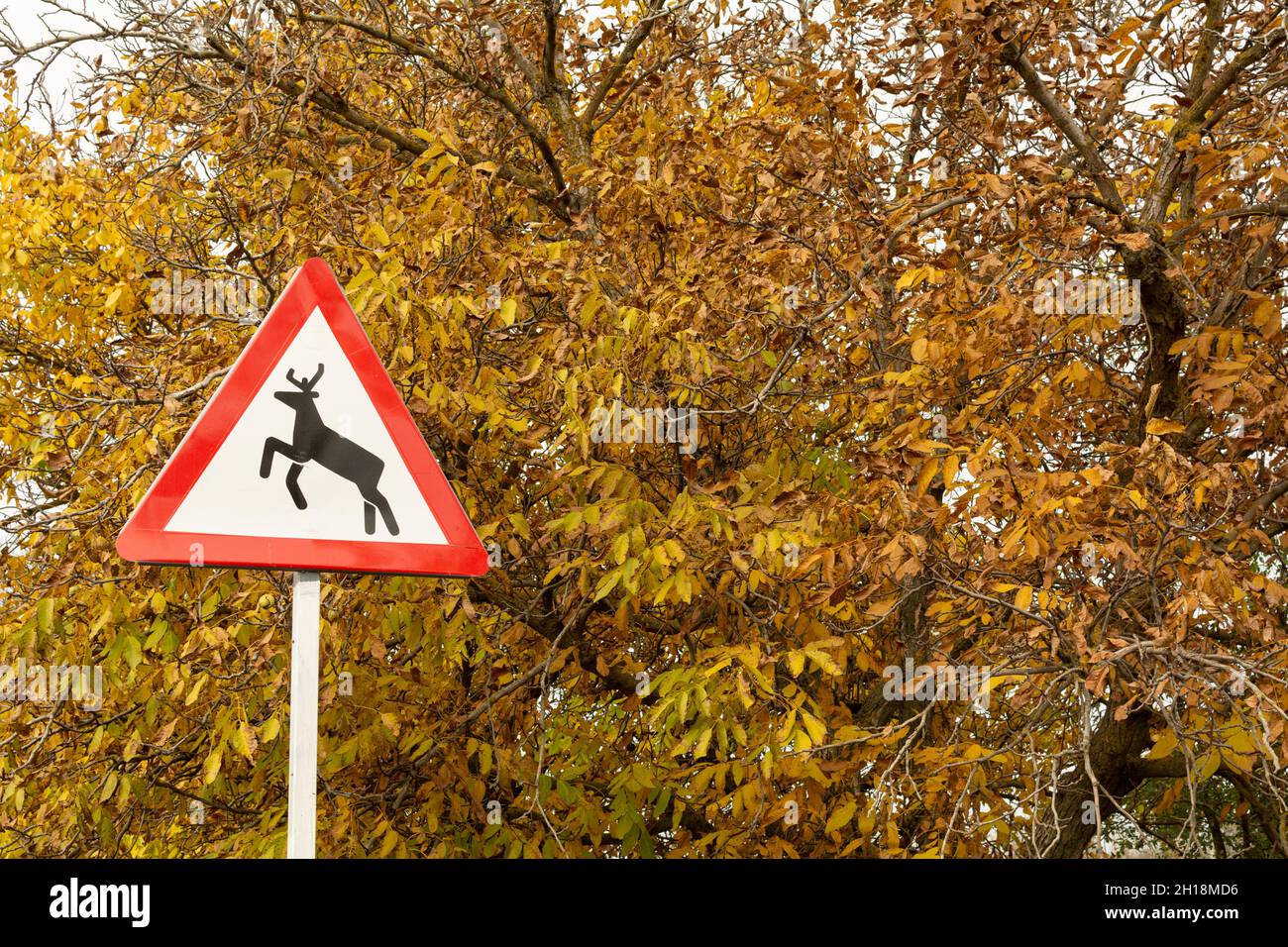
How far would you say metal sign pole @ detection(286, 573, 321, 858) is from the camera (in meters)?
2.55

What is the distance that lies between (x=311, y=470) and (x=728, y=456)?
3241 mm

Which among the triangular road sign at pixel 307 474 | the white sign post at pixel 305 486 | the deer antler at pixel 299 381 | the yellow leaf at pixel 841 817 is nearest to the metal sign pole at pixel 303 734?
the white sign post at pixel 305 486

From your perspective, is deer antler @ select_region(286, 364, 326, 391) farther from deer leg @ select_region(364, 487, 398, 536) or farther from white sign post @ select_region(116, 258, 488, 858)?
deer leg @ select_region(364, 487, 398, 536)

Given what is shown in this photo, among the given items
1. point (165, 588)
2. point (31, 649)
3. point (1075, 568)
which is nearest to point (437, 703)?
point (165, 588)

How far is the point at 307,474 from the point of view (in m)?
2.74

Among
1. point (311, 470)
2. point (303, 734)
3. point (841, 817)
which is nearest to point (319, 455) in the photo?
point (311, 470)

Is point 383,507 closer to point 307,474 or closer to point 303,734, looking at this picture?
point 307,474

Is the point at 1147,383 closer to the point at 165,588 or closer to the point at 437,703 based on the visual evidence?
the point at 437,703

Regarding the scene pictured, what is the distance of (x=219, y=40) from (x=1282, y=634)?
5257 mm

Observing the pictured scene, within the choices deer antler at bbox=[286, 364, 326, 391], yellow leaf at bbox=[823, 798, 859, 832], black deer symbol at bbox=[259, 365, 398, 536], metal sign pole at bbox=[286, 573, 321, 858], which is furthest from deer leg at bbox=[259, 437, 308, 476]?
yellow leaf at bbox=[823, 798, 859, 832]

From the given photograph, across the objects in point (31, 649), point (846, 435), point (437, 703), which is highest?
point (846, 435)

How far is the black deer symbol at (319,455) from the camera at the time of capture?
108 inches

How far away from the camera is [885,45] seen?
551cm

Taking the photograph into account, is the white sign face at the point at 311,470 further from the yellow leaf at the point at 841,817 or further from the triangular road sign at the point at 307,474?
the yellow leaf at the point at 841,817
